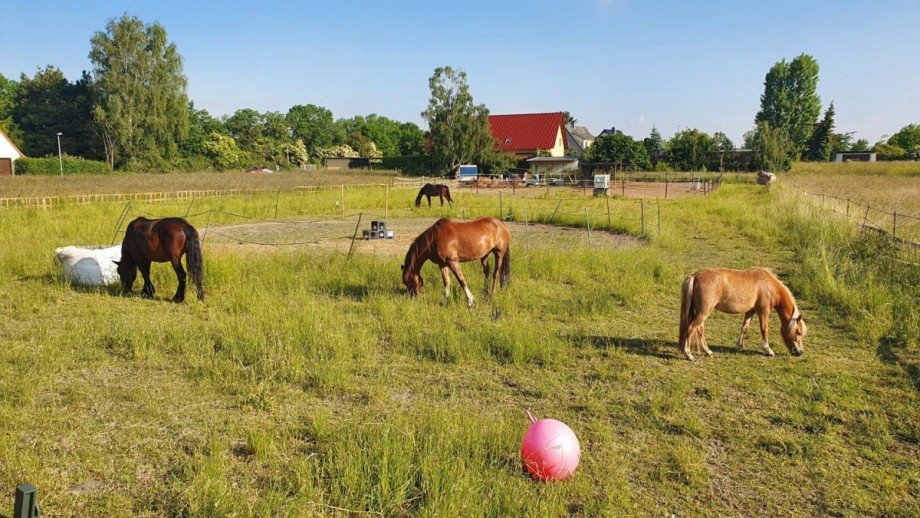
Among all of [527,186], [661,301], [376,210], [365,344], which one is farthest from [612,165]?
[365,344]

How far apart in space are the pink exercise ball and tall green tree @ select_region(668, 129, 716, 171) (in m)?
53.8

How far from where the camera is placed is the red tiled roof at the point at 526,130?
193 feet

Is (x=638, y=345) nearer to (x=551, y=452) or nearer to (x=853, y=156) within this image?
(x=551, y=452)

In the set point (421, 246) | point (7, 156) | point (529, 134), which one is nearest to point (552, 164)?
point (529, 134)

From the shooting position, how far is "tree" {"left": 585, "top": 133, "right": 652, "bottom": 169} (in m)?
51.2

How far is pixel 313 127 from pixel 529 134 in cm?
4569

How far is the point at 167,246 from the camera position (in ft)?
28.3

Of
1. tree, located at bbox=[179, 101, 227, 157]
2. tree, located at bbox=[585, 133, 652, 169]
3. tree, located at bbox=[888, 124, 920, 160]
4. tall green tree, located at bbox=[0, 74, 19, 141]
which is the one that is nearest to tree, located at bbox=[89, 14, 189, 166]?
tall green tree, located at bbox=[0, 74, 19, 141]

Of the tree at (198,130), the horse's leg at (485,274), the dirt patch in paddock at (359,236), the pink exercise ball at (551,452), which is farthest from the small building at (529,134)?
the pink exercise ball at (551,452)

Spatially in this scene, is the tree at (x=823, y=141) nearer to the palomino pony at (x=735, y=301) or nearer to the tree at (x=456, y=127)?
the tree at (x=456, y=127)

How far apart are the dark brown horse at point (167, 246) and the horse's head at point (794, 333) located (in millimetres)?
7992

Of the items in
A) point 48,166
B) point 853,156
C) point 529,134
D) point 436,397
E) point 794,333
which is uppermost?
point 529,134

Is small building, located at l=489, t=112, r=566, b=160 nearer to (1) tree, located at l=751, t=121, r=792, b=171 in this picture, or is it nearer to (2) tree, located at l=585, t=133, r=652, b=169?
(2) tree, located at l=585, t=133, r=652, b=169

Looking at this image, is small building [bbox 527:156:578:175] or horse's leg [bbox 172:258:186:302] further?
small building [bbox 527:156:578:175]
